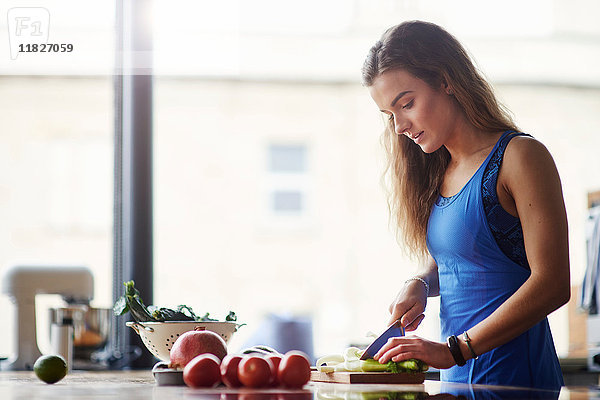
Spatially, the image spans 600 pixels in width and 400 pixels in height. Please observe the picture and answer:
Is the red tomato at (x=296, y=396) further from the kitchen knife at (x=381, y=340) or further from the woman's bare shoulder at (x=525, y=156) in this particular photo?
the woman's bare shoulder at (x=525, y=156)

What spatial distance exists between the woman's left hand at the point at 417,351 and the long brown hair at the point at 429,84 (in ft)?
1.39

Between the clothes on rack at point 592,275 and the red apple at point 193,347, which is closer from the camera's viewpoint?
the red apple at point 193,347

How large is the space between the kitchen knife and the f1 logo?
2.08 meters

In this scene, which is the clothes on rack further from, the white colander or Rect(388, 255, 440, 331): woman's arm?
the white colander

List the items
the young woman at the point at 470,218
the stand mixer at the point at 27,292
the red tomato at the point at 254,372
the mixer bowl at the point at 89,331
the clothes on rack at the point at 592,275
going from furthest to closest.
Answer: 1. the clothes on rack at the point at 592,275
2. the mixer bowl at the point at 89,331
3. the stand mixer at the point at 27,292
4. the young woman at the point at 470,218
5. the red tomato at the point at 254,372

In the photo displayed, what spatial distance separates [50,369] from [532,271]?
1075mm

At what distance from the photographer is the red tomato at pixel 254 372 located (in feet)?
4.75

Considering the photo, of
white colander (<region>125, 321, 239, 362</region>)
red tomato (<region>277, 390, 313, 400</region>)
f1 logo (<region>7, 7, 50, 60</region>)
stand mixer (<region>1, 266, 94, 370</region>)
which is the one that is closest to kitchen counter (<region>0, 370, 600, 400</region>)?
red tomato (<region>277, 390, 313, 400</region>)

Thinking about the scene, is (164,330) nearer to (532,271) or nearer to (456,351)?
(456,351)

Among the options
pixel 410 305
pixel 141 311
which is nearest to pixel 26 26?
pixel 141 311

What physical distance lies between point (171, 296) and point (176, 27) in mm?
4781

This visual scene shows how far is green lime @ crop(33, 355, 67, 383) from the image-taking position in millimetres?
1744

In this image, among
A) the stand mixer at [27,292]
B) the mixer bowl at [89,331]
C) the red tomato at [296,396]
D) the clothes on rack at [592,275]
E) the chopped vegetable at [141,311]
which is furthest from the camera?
the clothes on rack at [592,275]

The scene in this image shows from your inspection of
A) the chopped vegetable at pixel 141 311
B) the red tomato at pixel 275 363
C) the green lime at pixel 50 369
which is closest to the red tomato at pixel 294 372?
the red tomato at pixel 275 363
